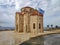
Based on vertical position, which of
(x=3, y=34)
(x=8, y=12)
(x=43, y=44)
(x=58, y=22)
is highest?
(x=8, y=12)

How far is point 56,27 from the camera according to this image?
6.61 ft

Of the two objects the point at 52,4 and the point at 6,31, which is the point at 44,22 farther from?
the point at 6,31

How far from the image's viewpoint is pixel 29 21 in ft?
6.69

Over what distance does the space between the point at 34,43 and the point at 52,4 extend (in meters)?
0.69

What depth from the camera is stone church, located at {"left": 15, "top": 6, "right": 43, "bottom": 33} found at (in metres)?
2.02

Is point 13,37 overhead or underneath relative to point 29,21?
underneath

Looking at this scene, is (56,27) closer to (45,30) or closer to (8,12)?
(45,30)

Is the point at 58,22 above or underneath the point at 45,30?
above

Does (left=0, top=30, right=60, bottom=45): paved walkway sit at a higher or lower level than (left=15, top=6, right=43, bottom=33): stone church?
lower

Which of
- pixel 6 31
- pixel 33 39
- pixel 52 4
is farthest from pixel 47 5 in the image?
pixel 6 31

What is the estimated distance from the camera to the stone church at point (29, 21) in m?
2.02

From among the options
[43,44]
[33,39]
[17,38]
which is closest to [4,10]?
[17,38]

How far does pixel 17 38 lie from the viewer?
2.01m

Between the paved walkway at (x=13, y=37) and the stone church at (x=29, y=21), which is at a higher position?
the stone church at (x=29, y=21)
